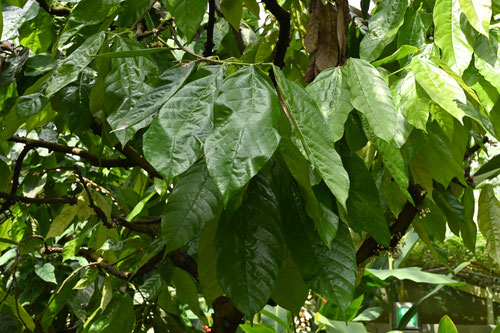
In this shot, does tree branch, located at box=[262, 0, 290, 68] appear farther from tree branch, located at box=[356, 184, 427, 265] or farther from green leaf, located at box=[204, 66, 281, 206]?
tree branch, located at box=[356, 184, 427, 265]

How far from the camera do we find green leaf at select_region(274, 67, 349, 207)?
359 mm

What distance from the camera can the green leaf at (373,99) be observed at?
0.42 meters

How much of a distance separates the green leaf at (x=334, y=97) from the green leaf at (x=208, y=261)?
115 millimetres

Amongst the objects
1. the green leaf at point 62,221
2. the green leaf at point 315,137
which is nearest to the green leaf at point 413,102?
the green leaf at point 315,137

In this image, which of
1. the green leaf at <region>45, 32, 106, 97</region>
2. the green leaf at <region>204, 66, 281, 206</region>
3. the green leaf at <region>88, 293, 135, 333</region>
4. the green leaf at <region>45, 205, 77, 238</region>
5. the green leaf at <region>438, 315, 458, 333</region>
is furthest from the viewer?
the green leaf at <region>438, 315, 458, 333</region>

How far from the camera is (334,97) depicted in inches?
18.6

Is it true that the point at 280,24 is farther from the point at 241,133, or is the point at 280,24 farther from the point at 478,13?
the point at 241,133

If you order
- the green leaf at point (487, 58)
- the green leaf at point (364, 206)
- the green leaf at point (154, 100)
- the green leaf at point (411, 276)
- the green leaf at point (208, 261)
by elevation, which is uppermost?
the green leaf at point (487, 58)

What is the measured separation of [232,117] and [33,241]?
95 centimetres

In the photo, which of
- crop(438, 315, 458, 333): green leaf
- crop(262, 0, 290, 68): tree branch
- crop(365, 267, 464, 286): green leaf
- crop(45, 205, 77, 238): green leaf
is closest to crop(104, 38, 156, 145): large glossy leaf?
crop(262, 0, 290, 68): tree branch

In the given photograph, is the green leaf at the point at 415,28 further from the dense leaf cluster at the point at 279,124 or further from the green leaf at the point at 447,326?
the green leaf at the point at 447,326

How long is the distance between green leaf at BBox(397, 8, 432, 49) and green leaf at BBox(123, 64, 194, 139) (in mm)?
270

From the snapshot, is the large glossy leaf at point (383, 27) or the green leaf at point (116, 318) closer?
the large glossy leaf at point (383, 27)

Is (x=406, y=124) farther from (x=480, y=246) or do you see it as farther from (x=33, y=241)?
(x=480, y=246)
